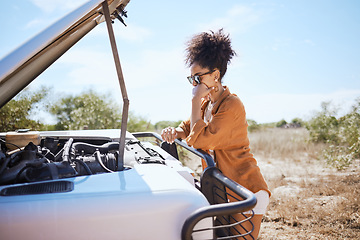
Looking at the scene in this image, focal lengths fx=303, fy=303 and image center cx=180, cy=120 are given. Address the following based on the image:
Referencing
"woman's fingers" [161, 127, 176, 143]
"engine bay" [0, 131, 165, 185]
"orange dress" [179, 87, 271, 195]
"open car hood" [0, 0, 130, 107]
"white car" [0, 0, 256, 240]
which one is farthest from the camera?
"woman's fingers" [161, 127, 176, 143]

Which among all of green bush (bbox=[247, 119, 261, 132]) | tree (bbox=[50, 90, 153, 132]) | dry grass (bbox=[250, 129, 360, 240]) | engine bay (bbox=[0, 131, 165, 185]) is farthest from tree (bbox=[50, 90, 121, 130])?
green bush (bbox=[247, 119, 261, 132])

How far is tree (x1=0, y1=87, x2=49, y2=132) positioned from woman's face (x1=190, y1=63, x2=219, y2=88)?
7031 mm

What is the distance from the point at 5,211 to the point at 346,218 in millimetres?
4737

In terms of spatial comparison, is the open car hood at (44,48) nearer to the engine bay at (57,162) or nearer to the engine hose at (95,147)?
the engine bay at (57,162)

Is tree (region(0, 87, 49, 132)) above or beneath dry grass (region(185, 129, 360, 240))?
above

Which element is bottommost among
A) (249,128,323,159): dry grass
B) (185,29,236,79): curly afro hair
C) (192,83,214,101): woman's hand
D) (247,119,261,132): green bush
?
(249,128,323,159): dry grass

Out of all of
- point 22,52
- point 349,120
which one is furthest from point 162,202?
point 349,120

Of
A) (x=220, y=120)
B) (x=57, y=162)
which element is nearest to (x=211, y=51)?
(x=220, y=120)

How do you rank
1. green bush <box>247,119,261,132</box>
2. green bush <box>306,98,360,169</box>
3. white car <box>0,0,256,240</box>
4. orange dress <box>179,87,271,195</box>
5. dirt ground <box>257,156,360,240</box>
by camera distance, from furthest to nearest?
green bush <box>247,119,261,132</box>
green bush <box>306,98,360,169</box>
dirt ground <box>257,156,360,240</box>
orange dress <box>179,87,271,195</box>
white car <box>0,0,256,240</box>

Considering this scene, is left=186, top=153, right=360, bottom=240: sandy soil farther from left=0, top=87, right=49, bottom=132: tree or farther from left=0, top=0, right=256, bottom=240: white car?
left=0, top=87, right=49, bottom=132: tree

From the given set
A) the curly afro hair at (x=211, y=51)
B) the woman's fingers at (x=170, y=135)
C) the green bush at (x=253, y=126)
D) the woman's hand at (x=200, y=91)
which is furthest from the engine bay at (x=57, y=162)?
the green bush at (x=253, y=126)

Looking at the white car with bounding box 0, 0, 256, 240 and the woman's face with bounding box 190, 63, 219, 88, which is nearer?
the white car with bounding box 0, 0, 256, 240

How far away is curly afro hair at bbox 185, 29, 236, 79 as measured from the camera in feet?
7.50

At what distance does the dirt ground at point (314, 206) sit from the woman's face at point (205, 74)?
289cm
